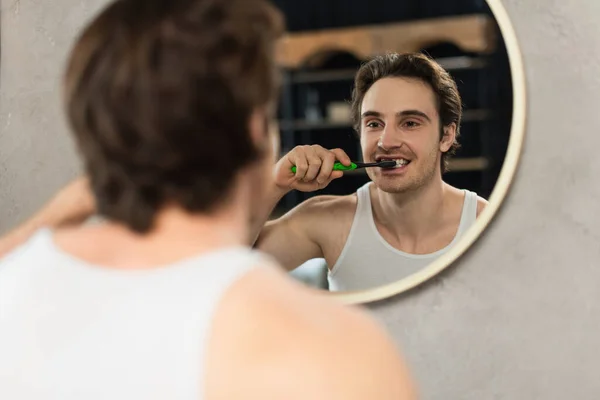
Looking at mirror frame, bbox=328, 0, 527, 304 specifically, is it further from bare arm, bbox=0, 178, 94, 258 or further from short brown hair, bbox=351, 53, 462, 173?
bare arm, bbox=0, 178, 94, 258

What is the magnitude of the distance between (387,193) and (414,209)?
48 mm

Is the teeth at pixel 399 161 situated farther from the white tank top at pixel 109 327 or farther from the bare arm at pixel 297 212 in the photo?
→ the white tank top at pixel 109 327

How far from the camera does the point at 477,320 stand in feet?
3.86

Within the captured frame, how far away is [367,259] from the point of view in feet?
3.90

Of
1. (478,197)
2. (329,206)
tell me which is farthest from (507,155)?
(329,206)

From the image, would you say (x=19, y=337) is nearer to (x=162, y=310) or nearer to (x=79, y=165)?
(x=162, y=310)

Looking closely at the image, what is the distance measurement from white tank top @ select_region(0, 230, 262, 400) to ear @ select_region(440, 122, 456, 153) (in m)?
0.65

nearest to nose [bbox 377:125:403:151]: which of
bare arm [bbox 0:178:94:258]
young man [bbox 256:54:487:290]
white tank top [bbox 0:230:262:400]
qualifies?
young man [bbox 256:54:487:290]

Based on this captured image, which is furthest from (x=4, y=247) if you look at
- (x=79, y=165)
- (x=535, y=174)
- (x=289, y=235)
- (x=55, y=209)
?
(x=535, y=174)

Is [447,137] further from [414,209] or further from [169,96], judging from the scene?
[169,96]

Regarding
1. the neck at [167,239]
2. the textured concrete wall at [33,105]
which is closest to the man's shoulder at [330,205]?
the textured concrete wall at [33,105]

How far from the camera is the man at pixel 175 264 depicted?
502mm

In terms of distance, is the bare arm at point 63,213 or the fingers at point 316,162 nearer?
the bare arm at point 63,213

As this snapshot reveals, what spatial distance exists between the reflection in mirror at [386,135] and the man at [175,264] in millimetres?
603
